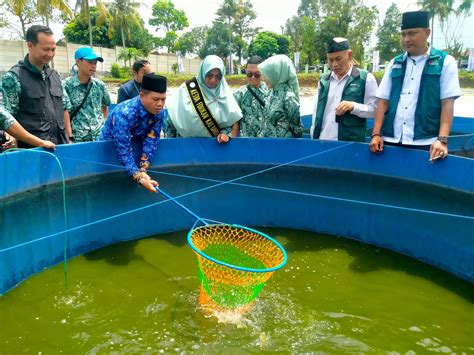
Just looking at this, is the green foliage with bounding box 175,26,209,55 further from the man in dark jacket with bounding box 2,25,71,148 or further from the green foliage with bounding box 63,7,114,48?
the man in dark jacket with bounding box 2,25,71,148

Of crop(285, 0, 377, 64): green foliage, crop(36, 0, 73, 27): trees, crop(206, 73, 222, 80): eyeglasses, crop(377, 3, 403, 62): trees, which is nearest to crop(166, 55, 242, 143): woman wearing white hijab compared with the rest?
crop(206, 73, 222, 80): eyeglasses

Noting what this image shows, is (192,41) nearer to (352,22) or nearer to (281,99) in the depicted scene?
(352,22)

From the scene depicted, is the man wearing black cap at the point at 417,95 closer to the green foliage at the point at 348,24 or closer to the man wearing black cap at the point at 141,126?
the man wearing black cap at the point at 141,126

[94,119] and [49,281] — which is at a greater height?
[94,119]

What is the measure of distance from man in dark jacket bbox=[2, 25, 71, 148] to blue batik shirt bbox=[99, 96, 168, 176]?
459mm

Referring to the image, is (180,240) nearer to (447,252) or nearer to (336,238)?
(336,238)

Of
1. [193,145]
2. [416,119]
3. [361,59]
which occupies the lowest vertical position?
[193,145]

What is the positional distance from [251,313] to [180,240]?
1.38 m

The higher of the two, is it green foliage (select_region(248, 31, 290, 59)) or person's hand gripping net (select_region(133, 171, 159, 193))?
green foliage (select_region(248, 31, 290, 59))

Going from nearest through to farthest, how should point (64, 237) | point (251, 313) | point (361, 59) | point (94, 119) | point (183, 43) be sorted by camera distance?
point (251, 313), point (64, 237), point (94, 119), point (361, 59), point (183, 43)

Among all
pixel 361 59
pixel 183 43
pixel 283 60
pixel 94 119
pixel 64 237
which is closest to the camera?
pixel 64 237

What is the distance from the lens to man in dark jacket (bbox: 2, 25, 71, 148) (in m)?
3.27

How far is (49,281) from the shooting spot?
323cm

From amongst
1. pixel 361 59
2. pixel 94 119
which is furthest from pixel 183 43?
pixel 94 119
